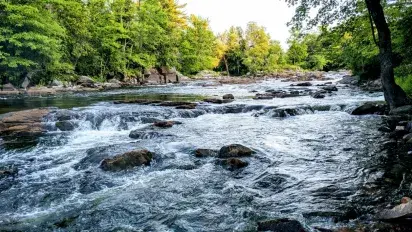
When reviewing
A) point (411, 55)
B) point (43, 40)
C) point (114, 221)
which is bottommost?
point (114, 221)

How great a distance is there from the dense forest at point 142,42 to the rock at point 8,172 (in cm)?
1116

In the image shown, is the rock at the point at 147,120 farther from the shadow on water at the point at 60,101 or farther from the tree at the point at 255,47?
the tree at the point at 255,47

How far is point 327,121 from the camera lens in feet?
40.1

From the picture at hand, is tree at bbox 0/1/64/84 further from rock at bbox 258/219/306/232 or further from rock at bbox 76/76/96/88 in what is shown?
rock at bbox 258/219/306/232

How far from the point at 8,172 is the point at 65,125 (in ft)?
17.1

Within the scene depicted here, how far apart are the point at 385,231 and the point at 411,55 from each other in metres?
10.2

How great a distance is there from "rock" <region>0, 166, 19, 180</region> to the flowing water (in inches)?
7.3

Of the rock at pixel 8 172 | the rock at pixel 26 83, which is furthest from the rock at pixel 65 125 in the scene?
the rock at pixel 26 83

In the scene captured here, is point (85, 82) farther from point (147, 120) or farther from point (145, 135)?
point (145, 135)

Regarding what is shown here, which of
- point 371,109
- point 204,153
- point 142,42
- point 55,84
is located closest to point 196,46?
point 142,42

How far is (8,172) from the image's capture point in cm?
703

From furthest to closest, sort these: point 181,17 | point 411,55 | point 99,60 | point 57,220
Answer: point 181,17 < point 99,60 < point 411,55 < point 57,220

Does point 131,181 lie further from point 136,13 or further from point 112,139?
point 136,13

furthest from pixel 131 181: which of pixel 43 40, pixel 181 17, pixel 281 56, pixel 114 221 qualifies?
pixel 281 56
